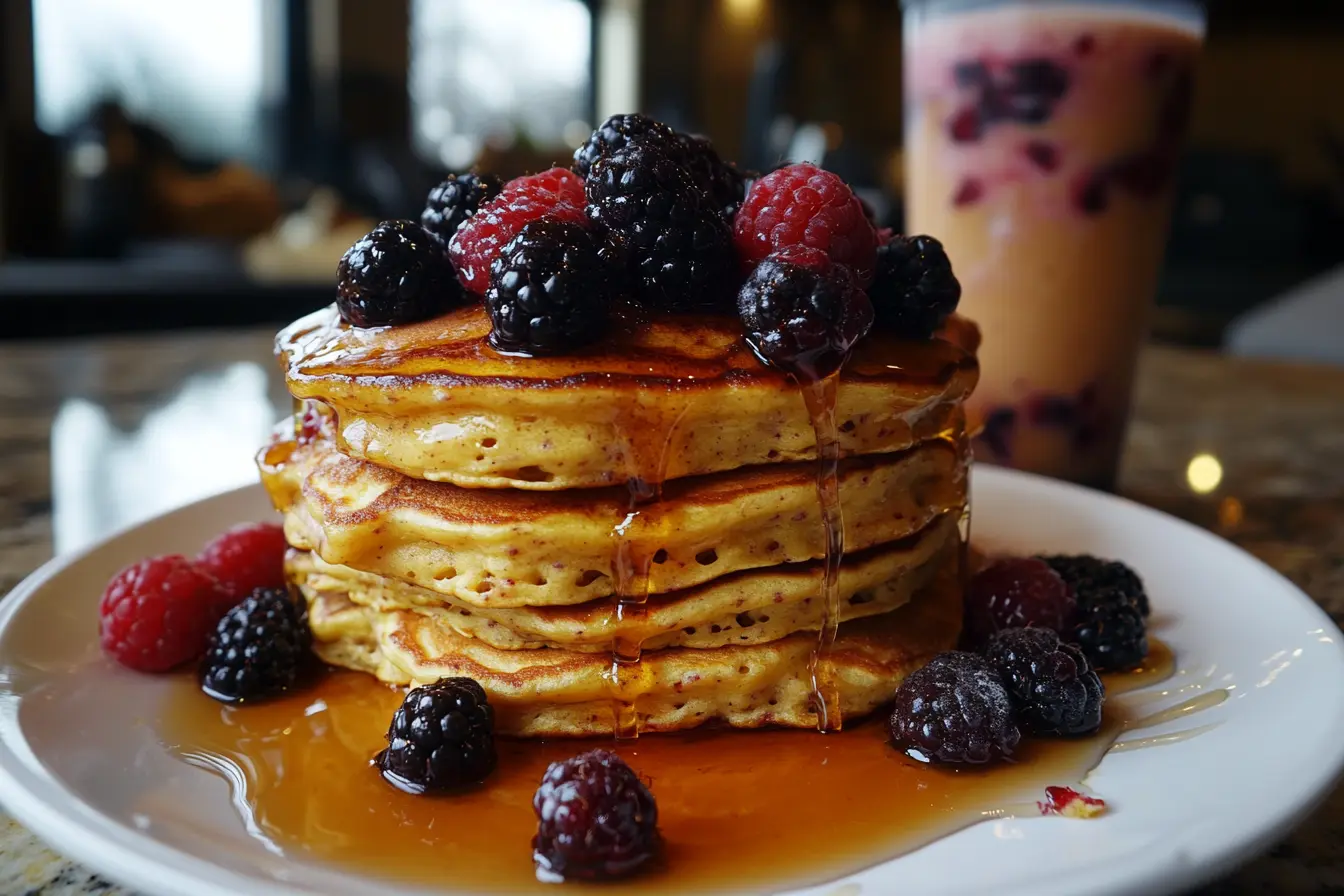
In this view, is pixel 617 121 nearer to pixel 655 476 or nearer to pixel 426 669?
pixel 655 476

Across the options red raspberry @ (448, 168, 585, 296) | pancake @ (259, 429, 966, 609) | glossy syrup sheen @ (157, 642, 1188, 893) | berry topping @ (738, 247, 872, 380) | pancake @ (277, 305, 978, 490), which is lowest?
glossy syrup sheen @ (157, 642, 1188, 893)

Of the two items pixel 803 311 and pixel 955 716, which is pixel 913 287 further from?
pixel 955 716

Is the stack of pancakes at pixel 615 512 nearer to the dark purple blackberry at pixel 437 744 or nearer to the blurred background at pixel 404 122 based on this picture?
the dark purple blackberry at pixel 437 744

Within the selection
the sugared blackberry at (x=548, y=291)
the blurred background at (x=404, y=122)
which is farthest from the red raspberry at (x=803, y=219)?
A: the blurred background at (x=404, y=122)

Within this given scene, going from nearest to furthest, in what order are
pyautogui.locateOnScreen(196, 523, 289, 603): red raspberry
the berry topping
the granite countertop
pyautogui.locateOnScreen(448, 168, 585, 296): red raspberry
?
the granite countertop, the berry topping, pyautogui.locateOnScreen(448, 168, 585, 296): red raspberry, pyautogui.locateOnScreen(196, 523, 289, 603): red raspberry

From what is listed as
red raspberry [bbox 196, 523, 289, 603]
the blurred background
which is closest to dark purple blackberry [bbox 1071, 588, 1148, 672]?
red raspberry [bbox 196, 523, 289, 603]

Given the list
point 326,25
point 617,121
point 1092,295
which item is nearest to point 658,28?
point 326,25

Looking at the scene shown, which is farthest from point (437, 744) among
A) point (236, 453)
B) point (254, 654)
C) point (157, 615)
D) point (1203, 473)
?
point (1203, 473)

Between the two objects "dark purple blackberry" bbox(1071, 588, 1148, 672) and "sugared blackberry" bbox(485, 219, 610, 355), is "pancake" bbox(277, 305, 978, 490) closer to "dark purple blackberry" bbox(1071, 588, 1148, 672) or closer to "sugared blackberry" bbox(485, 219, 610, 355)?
"sugared blackberry" bbox(485, 219, 610, 355)
